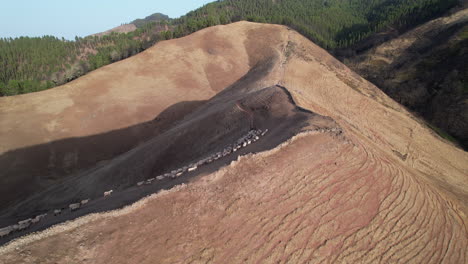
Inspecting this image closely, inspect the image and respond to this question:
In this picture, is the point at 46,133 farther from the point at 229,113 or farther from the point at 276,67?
the point at 276,67

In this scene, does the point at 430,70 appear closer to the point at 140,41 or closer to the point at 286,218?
the point at 286,218

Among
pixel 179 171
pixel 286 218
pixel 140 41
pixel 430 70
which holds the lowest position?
pixel 430 70

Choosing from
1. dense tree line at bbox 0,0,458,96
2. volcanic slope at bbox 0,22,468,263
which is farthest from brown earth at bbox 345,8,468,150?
volcanic slope at bbox 0,22,468,263

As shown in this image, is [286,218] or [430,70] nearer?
[286,218]

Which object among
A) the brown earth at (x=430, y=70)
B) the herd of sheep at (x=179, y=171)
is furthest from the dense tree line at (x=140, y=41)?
the herd of sheep at (x=179, y=171)

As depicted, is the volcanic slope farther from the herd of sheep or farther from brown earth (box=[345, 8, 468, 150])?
brown earth (box=[345, 8, 468, 150])

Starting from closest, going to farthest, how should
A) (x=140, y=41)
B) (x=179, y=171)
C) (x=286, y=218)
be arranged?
(x=286, y=218) → (x=179, y=171) → (x=140, y=41)

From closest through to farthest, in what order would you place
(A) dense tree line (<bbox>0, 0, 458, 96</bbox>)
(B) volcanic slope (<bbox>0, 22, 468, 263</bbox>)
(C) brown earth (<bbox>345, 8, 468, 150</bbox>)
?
(B) volcanic slope (<bbox>0, 22, 468, 263</bbox>)
(C) brown earth (<bbox>345, 8, 468, 150</bbox>)
(A) dense tree line (<bbox>0, 0, 458, 96</bbox>)

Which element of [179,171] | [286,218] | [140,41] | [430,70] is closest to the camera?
[286,218]

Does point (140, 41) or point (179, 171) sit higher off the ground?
point (140, 41)

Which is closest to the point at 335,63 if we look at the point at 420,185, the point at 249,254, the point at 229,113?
the point at 229,113

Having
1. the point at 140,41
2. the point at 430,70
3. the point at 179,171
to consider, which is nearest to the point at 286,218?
the point at 179,171
